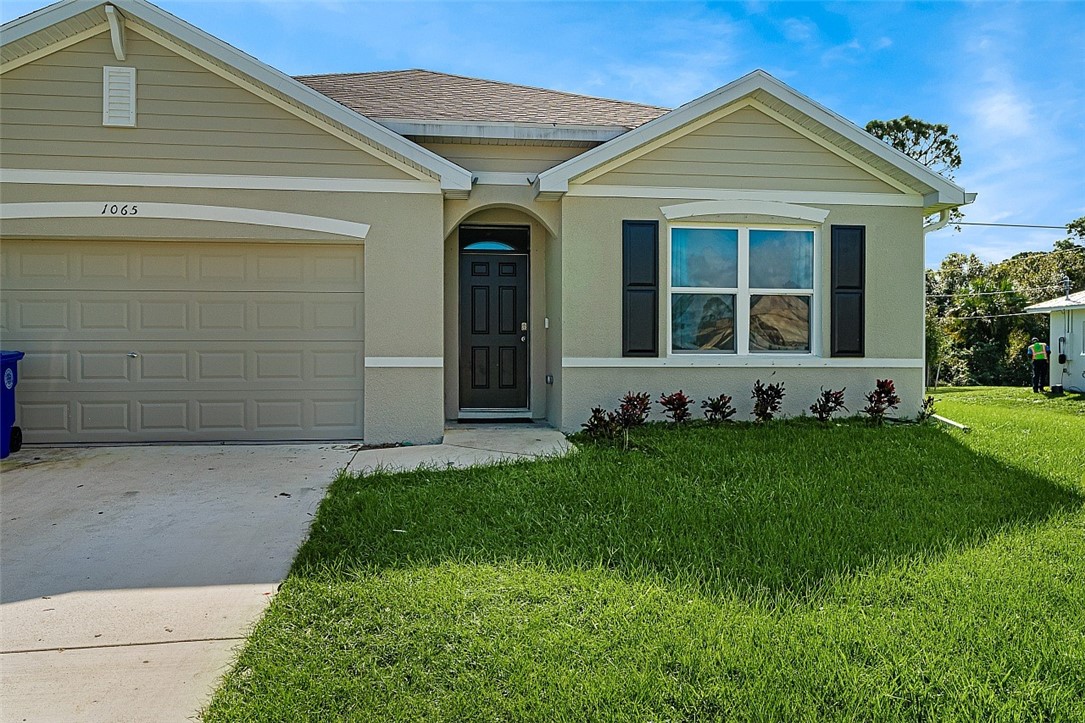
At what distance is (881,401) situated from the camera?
859 centimetres

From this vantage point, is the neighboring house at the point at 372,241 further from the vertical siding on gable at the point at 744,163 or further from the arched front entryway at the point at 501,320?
the arched front entryway at the point at 501,320

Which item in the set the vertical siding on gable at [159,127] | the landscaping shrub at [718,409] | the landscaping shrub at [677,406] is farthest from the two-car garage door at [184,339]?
the landscaping shrub at [718,409]

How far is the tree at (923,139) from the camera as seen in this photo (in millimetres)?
27016

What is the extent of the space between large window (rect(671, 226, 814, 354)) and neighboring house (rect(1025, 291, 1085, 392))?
555 inches

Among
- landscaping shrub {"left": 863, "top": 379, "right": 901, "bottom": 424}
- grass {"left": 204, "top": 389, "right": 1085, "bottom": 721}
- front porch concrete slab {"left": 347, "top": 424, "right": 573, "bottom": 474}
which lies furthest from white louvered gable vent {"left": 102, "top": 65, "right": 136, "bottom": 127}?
landscaping shrub {"left": 863, "top": 379, "right": 901, "bottom": 424}

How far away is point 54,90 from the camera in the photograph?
7.47 metres

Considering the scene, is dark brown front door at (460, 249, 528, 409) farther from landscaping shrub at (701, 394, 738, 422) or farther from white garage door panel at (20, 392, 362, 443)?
landscaping shrub at (701, 394, 738, 422)

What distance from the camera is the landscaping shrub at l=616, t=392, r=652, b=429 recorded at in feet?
24.6

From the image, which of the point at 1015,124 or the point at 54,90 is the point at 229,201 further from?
the point at 1015,124

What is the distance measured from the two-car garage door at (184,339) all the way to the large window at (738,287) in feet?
13.0

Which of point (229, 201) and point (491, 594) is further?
point (229, 201)

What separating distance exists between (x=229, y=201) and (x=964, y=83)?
15.1 m

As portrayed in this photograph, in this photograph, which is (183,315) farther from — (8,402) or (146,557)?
→ (146,557)

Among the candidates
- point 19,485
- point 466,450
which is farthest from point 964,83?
point 19,485
